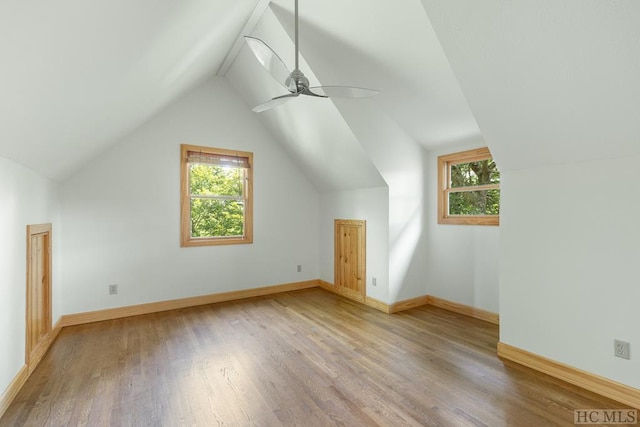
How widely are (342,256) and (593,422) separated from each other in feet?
11.1

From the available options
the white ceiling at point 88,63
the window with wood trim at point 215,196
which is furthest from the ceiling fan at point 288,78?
the window with wood trim at point 215,196

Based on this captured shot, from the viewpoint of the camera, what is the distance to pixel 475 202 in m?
3.87

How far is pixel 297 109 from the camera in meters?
3.87

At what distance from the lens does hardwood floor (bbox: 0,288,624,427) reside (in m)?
1.98

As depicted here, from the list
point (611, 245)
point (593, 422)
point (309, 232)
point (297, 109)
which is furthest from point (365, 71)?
point (593, 422)

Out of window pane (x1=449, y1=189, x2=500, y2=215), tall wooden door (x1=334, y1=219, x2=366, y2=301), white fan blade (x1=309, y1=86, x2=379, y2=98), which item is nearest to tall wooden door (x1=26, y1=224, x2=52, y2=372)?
white fan blade (x1=309, y1=86, x2=379, y2=98)

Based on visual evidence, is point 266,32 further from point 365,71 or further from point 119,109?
point 119,109

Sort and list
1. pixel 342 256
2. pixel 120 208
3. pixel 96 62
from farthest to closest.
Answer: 1. pixel 342 256
2. pixel 120 208
3. pixel 96 62

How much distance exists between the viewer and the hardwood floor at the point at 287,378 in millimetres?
1979

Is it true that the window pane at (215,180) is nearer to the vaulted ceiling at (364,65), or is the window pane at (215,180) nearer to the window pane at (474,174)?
the vaulted ceiling at (364,65)

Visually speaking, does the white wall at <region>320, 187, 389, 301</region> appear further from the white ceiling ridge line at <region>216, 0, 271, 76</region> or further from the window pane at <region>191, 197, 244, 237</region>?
the white ceiling ridge line at <region>216, 0, 271, 76</region>

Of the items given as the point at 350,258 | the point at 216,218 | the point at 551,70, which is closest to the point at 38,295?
the point at 216,218

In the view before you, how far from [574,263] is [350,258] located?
112 inches

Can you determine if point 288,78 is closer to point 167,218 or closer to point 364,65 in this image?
point 364,65
